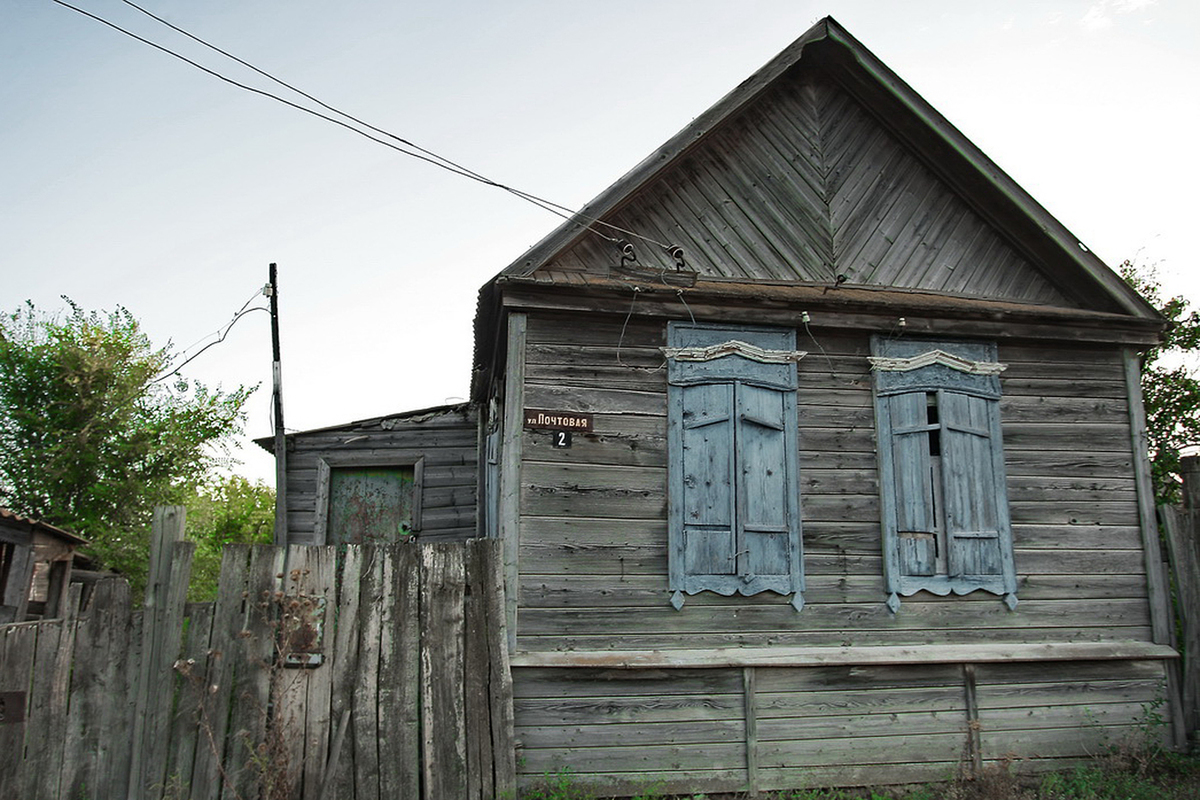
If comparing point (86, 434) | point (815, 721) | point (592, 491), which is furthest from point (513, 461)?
point (86, 434)

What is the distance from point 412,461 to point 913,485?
→ 6099 millimetres

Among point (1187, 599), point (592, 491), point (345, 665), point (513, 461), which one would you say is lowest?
point (345, 665)

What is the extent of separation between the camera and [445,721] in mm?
4941

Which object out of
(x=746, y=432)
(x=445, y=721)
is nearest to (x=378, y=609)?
(x=445, y=721)

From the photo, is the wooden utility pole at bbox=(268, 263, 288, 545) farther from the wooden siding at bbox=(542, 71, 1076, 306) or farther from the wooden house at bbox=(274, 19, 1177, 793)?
the wooden siding at bbox=(542, 71, 1076, 306)

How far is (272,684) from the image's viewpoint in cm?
475

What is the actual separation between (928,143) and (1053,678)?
17.2 ft

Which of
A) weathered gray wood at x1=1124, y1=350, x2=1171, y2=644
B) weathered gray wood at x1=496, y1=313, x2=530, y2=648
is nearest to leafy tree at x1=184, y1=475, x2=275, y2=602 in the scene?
weathered gray wood at x1=496, y1=313, x2=530, y2=648

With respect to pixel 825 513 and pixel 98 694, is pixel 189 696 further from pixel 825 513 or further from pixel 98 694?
pixel 825 513

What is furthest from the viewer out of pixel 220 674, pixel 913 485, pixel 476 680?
pixel 913 485

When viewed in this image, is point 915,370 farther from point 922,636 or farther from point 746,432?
point 922,636

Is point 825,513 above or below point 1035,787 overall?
above

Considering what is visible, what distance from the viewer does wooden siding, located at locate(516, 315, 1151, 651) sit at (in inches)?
265

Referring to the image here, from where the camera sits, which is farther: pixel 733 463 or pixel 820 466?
pixel 820 466
